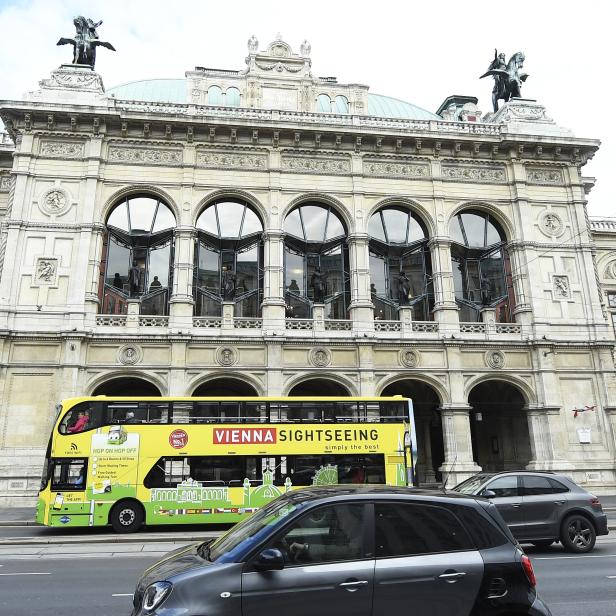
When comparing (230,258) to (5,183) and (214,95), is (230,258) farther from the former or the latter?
(5,183)

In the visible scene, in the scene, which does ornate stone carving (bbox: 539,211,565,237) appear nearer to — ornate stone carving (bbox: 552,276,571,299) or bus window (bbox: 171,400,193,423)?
ornate stone carving (bbox: 552,276,571,299)

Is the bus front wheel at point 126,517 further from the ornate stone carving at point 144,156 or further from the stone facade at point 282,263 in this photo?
the ornate stone carving at point 144,156

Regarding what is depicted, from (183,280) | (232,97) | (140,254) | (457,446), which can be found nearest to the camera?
(457,446)

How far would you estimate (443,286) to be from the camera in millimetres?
26750

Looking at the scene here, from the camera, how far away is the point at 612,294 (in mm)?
34250

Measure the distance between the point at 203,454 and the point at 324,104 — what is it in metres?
22.3

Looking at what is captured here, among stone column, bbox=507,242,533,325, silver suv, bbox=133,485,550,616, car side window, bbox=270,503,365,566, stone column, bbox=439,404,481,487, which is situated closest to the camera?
silver suv, bbox=133,485,550,616

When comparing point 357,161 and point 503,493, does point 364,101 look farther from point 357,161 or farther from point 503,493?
point 503,493

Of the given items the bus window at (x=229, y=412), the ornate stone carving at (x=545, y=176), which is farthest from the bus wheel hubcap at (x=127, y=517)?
the ornate stone carving at (x=545, y=176)

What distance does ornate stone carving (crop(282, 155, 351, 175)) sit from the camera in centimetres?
2755

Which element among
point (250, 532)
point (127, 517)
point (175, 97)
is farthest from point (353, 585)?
point (175, 97)

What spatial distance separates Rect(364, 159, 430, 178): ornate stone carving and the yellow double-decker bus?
49.0ft

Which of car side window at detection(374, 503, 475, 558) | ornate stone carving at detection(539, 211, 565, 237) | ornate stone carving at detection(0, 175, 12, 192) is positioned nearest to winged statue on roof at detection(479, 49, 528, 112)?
ornate stone carving at detection(539, 211, 565, 237)

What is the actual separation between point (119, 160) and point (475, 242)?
19030 mm
